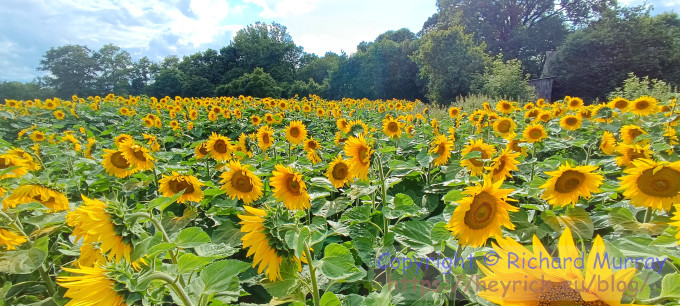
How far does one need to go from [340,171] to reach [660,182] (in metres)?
1.80

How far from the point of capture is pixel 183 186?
2.20 meters

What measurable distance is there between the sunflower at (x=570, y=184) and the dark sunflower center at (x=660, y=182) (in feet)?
0.57

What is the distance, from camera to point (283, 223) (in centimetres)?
117

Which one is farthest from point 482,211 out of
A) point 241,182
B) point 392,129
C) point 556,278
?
point 392,129

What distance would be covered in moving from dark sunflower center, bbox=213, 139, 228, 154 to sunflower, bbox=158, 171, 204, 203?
944 mm

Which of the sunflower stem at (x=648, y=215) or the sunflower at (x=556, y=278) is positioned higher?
the sunflower at (x=556, y=278)

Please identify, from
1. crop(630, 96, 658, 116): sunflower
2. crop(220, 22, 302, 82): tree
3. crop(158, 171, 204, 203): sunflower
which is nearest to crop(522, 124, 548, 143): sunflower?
crop(630, 96, 658, 116): sunflower

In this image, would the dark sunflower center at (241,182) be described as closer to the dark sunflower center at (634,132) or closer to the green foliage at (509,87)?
the dark sunflower center at (634,132)

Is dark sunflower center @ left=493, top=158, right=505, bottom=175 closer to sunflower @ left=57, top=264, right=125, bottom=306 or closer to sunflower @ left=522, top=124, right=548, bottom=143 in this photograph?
sunflower @ left=522, top=124, right=548, bottom=143

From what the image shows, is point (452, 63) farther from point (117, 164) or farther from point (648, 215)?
point (117, 164)

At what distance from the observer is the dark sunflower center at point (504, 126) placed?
13.4 ft

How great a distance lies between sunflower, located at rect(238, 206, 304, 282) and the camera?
1158mm

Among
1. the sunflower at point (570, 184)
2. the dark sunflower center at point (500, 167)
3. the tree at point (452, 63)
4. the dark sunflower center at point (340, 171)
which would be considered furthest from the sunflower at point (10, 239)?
the tree at point (452, 63)

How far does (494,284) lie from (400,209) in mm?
1063
